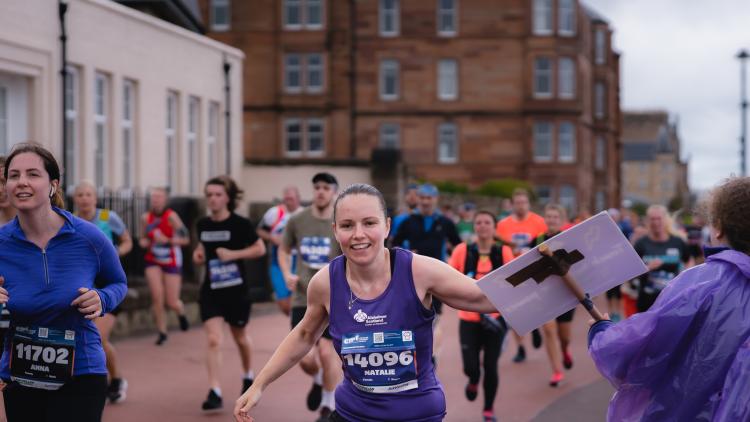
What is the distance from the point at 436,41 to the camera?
2031 inches

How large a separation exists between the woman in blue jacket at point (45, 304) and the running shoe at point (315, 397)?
4.81 meters

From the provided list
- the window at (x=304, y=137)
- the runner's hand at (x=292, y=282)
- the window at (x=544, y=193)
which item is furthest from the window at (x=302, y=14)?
the runner's hand at (x=292, y=282)

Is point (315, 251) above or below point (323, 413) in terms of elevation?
above

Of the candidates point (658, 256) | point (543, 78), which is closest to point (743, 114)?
point (543, 78)

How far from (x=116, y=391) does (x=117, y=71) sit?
1000 centimetres

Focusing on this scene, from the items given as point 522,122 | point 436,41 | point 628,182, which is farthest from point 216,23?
point 628,182

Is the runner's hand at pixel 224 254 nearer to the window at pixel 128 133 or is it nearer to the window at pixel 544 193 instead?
the window at pixel 128 133

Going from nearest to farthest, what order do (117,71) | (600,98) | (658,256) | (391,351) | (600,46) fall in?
(391,351)
(658,256)
(117,71)
(600,98)
(600,46)

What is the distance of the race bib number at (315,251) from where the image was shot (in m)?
9.80

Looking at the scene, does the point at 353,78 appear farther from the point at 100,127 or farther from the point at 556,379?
the point at 556,379

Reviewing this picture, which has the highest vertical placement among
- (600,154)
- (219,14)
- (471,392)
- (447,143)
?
(219,14)

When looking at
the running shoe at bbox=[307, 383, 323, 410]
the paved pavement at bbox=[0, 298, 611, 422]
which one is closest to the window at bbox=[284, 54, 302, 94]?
the paved pavement at bbox=[0, 298, 611, 422]

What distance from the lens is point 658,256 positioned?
1184 cm

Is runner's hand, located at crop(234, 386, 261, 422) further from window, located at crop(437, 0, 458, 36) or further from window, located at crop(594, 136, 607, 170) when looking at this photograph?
window, located at crop(594, 136, 607, 170)
